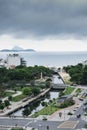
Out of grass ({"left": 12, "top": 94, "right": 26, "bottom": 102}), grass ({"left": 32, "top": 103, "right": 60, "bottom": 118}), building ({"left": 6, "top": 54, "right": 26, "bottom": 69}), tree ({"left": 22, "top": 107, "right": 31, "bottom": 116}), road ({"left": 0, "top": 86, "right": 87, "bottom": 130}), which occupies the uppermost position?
building ({"left": 6, "top": 54, "right": 26, "bottom": 69})

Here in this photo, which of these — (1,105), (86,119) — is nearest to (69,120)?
(86,119)

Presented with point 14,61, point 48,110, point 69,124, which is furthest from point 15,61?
point 69,124

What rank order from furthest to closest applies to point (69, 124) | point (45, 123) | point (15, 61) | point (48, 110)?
point (15, 61)
point (48, 110)
point (45, 123)
point (69, 124)

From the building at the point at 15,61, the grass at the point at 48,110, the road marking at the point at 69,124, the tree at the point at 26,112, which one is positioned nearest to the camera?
the road marking at the point at 69,124

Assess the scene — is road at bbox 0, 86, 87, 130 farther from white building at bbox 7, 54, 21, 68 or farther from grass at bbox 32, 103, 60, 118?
white building at bbox 7, 54, 21, 68

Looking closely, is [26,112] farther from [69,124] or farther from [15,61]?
[15,61]

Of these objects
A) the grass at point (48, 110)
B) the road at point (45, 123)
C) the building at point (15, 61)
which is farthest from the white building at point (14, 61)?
the road at point (45, 123)

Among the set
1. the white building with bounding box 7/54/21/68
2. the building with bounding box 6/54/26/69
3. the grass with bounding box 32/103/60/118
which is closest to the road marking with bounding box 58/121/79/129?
the grass with bounding box 32/103/60/118

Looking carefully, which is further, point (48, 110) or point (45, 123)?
point (48, 110)

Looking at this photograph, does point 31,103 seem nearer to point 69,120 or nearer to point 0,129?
point 69,120

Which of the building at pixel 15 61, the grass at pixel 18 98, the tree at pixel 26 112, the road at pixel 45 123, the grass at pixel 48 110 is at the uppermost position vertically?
the building at pixel 15 61

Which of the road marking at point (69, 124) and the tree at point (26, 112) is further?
the tree at point (26, 112)

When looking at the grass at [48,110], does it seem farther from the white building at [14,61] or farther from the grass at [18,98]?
the white building at [14,61]
